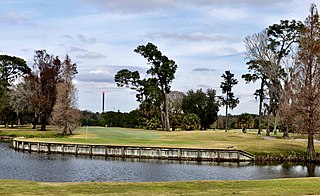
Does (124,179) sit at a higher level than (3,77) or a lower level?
lower

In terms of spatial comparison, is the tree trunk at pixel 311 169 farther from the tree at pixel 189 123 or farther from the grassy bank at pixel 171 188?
the tree at pixel 189 123

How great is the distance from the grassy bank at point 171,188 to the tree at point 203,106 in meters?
83.1

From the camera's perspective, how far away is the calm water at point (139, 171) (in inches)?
1145

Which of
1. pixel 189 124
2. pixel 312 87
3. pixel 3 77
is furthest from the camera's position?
pixel 3 77

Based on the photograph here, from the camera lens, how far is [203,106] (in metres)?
104

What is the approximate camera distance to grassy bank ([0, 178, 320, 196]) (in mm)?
16328

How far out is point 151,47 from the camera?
8544 centimetres

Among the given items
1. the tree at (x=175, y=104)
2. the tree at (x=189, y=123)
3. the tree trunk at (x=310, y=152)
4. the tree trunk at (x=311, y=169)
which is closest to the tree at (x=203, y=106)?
the tree at (x=175, y=104)

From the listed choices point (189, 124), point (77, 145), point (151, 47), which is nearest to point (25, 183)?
point (77, 145)

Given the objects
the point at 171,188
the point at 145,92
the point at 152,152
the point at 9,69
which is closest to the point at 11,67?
the point at 9,69

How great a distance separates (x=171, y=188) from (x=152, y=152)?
2677 centimetres

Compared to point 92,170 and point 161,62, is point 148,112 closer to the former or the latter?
Result: point 161,62

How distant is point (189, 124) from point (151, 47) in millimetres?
18833

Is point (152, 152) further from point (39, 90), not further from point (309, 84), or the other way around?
point (39, 90)
